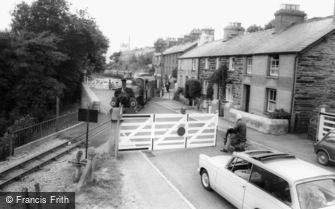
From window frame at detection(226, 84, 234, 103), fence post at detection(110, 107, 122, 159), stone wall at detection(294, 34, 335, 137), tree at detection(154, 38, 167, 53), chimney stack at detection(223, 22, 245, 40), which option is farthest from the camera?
tree at detection(154, 38, 167, 53)

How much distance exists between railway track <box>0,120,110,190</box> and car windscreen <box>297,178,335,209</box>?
29.3 ft

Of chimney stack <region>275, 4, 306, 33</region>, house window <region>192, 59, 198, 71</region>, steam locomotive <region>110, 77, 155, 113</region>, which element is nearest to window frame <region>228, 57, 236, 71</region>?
chimney stack <region>275, 4, 306, 33</region>

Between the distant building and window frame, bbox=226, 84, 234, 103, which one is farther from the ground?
the distant building

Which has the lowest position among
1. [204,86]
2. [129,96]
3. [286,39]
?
[129,96]

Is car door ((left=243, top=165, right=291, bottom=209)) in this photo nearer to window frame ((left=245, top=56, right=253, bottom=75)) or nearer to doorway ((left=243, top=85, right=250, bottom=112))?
window frame ((left=245, top=56, right=253, bottom=75))

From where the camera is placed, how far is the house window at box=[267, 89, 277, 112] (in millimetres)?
19891

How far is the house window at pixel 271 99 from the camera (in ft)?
65.3

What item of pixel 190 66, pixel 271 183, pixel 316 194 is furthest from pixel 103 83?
pixel 316 194

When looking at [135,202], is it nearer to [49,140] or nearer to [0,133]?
[49,140]

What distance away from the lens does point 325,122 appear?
14.1 m

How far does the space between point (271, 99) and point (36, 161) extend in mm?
15335

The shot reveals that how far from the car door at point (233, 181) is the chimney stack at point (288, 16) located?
61.8 feet

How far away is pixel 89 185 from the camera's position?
831cm

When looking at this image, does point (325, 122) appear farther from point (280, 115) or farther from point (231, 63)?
point (231, 63)
